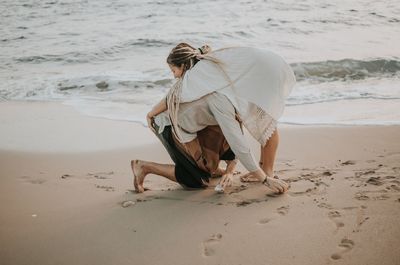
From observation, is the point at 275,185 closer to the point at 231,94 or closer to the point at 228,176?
the point at 228,176

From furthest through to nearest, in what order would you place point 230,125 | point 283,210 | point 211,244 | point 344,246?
point 230,125
point 283,210
point 211,244
point 344,246

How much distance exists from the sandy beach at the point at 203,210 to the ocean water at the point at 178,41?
4.14 ft

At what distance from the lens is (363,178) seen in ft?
10.4

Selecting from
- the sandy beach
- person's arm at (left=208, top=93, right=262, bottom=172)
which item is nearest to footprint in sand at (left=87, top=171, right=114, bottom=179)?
the sandy beach

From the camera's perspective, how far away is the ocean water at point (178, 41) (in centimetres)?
636

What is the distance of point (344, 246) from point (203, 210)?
0.98 metres

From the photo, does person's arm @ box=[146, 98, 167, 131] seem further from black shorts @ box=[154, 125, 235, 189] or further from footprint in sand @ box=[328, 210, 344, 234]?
footprint in sand @ box=[328, 210, 344, 234]

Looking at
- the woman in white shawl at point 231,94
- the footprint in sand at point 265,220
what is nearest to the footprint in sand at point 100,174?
the woman in white shawl at point 231,94

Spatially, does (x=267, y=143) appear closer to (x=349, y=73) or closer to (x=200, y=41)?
(x=349, y=73)

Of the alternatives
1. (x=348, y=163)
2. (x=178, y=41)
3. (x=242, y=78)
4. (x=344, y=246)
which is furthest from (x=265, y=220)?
(x=178, y=41)

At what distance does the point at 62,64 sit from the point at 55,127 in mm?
4893

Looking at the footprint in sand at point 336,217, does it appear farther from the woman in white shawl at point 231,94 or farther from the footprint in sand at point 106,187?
the footprint in sand at point 106,187

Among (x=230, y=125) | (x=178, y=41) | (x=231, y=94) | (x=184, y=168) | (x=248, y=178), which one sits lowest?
(x=178, y=41)

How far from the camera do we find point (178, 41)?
11164 millimetres
